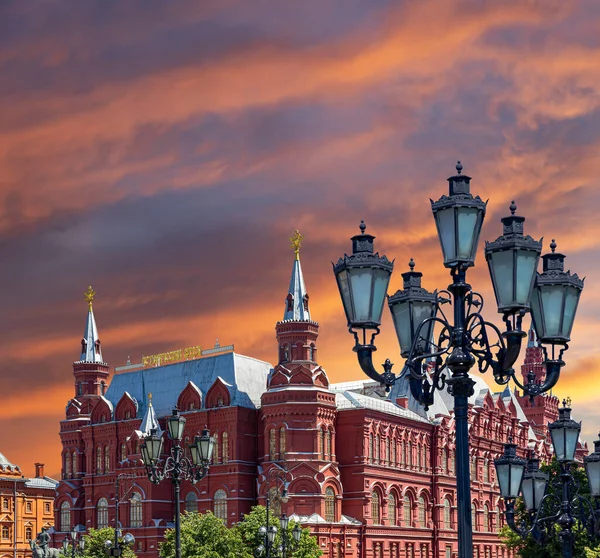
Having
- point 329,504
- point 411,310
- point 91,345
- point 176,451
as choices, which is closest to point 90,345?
point 91,345

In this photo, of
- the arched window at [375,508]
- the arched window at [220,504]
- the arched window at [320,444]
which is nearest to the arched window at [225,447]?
the arched window at [220,504]

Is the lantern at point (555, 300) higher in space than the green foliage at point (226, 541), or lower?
higher

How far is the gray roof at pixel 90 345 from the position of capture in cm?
9762

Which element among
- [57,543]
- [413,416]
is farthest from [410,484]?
[57,543]

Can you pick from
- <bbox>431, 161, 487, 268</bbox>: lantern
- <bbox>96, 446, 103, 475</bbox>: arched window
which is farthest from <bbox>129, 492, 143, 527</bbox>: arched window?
<bbox>431, 161, 487, 268</bbox>: lantern

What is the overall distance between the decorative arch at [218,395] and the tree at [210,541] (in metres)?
15.3

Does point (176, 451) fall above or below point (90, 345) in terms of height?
below

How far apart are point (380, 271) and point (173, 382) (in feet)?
263

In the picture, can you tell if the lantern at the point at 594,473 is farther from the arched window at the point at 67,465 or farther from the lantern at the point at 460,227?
the arched window at the point at 67,465

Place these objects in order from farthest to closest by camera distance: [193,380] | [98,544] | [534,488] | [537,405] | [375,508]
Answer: [537,405] → [193,380] → [375,508] → [98,544] → [534,488]

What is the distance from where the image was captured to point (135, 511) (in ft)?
284

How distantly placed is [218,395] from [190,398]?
3083mm

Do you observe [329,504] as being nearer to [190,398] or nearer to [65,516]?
[190,398]

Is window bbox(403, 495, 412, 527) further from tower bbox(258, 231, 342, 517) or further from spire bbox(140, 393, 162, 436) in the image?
spire bbox(140, 393, 162, 436)
